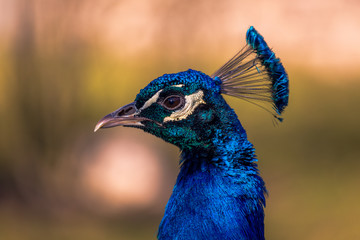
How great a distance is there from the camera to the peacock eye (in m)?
0.96

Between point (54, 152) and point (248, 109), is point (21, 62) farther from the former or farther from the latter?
point (248, 109)

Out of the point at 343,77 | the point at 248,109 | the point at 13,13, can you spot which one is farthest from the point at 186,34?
the point at 343,77

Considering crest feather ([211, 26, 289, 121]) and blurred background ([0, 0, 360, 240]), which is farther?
blurred background ([0, 0, 360, 240])

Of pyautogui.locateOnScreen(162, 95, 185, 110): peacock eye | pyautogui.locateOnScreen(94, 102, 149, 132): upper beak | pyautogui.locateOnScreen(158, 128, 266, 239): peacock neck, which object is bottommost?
pyautogui.locateOnScreen(158, 128, 266, 239): peacock neck

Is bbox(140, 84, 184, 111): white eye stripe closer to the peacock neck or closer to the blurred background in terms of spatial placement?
the peacock neck

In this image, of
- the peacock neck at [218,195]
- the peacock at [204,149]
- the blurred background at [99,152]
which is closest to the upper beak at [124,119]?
the peacock at [204,149]

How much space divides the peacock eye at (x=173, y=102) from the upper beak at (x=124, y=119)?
0.06 meters

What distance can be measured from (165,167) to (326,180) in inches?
45.1

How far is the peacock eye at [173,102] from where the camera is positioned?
3.13 feet

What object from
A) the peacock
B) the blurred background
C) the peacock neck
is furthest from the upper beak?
the blurred background

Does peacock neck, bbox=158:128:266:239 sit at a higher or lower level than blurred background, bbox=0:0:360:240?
lower

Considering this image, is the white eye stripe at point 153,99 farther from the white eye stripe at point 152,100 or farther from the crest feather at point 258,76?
the crest feather at point 258,76

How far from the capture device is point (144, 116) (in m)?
0.98

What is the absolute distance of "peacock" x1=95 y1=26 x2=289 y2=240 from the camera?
91 cm
